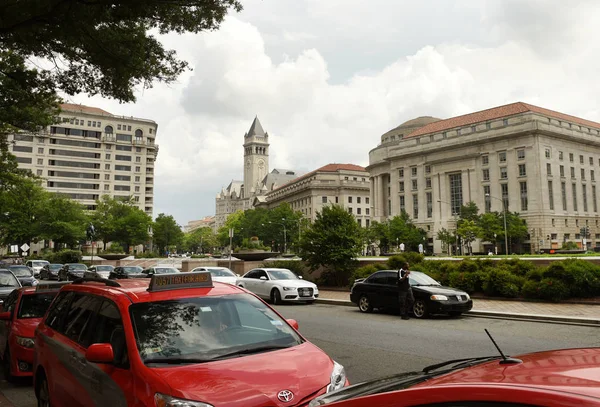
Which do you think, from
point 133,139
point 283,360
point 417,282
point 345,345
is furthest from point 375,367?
point 133,139

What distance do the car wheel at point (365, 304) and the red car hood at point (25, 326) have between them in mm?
11405

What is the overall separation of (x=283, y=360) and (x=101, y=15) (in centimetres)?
923

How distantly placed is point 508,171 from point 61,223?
8196 centimetres

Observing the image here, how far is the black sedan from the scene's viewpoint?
47.9ft

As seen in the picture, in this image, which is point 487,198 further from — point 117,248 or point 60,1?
point 60,1

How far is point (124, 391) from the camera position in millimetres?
3613

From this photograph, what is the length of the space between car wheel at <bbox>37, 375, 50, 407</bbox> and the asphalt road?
5.26 feet

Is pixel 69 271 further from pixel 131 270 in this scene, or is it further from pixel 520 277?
pixel 520 277

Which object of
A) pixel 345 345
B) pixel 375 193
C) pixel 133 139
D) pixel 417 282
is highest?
pixel 133 139

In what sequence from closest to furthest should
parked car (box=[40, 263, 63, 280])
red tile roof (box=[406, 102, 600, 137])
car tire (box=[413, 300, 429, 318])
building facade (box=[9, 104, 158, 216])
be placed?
1. car tire (box=[413, 300, 429, 318])
2. parked car (box=[40, 263, 63, 280])
3. red tile roof (box=[406, 102, 600, 137])
4. building facade (box=[9, 104, 158, 216])

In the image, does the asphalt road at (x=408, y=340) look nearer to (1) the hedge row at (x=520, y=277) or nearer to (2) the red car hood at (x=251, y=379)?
(2) the red car hood at (x=251, y=379)

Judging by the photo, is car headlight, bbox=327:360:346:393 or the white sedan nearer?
car headlight, bbox=327:360:346:393

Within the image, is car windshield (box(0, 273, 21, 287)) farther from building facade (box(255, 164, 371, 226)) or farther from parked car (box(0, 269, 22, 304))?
building facade (box(255, 164, 371, 226))

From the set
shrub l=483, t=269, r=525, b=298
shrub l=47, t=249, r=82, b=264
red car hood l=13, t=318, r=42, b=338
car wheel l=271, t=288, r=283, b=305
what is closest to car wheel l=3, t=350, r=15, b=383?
red car hood l=13, t=318, r=42, b=338
